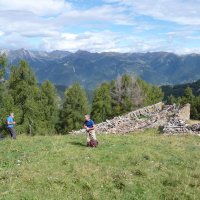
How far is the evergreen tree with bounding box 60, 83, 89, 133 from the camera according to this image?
88688 millimetres

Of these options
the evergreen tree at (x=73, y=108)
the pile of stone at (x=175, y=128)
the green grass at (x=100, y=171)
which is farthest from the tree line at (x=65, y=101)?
the green grass at (x=100, y=171)

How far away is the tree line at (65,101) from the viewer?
64812 millimetres

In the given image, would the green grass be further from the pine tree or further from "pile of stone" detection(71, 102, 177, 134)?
the pine tree

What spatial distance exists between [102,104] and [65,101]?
9904 mm

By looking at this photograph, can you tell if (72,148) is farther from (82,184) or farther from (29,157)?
(82,184)

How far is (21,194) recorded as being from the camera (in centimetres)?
1697

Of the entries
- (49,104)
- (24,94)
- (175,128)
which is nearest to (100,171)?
(175,128)

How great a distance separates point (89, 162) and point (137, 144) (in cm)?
666

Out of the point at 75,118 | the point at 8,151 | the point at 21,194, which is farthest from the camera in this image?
the point at 75,118

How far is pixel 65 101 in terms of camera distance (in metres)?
91.2

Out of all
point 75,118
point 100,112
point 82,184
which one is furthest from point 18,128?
point 82,184

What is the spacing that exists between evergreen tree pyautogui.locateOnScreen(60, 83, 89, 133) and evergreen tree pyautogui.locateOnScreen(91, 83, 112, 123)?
127 inches

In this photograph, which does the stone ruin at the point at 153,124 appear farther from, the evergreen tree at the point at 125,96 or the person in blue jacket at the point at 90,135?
the evergreen tree at the point at 125,96

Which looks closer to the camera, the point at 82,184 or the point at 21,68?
the point at 82,184
